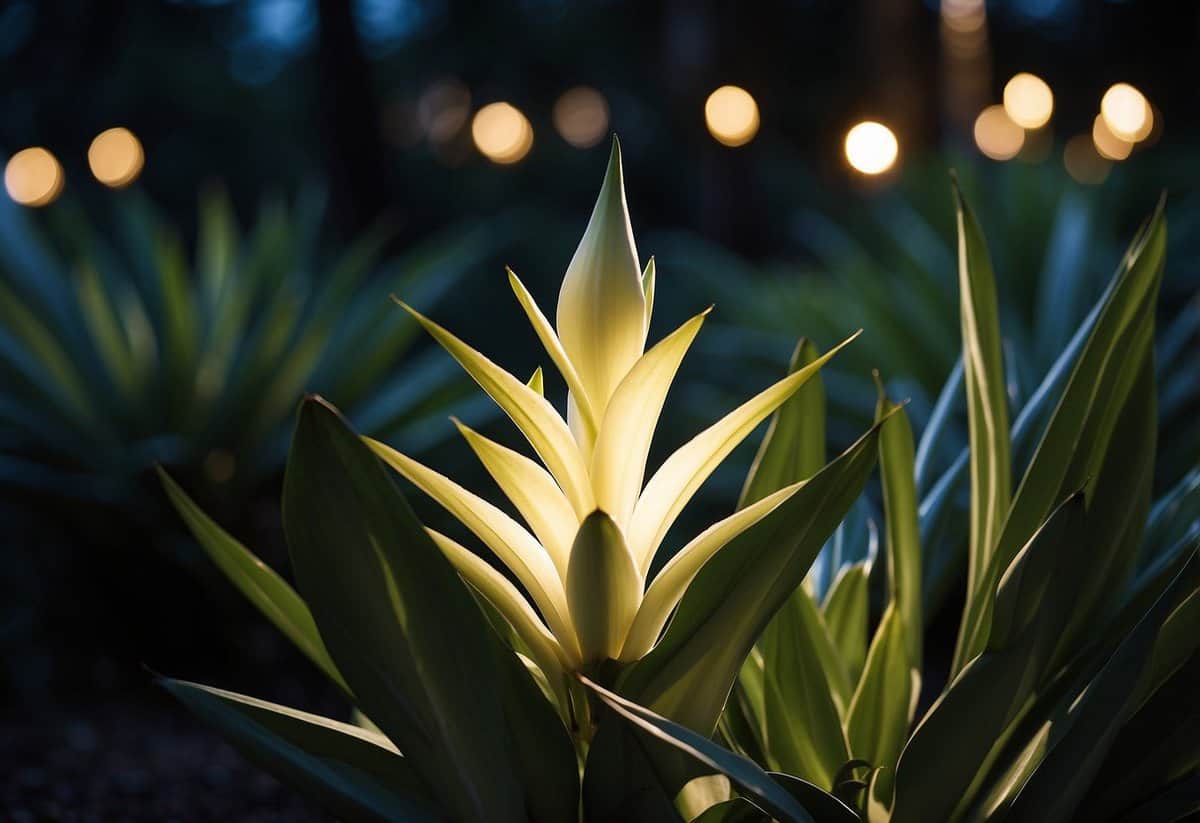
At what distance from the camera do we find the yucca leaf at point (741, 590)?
792 mm

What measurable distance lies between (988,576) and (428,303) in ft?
7.42

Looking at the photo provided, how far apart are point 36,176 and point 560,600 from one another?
5.34m

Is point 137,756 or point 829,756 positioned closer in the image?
point 829,756

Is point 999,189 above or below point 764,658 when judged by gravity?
above

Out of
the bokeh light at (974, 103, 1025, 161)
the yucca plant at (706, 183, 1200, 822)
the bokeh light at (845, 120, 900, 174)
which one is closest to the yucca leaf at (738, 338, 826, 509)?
the yucca plant at (706, 183, 1200, 822)

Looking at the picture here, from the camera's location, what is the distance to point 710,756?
2.40ft

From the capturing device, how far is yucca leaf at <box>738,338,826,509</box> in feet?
3.65

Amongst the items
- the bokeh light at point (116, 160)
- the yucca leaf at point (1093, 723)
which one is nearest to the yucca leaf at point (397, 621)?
the yucca leaf at point (1093, 723)

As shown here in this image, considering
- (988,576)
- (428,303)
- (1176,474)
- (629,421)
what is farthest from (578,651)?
(428,303)

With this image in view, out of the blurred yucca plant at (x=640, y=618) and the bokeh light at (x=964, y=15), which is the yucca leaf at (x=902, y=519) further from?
the bokeh light at (x=964, y=15)

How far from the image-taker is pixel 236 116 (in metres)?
7.87

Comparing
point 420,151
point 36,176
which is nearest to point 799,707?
point 36,176

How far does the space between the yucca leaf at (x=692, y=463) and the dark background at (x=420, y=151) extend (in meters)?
0.92

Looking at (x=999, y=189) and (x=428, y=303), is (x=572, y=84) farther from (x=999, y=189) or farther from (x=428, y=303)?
(x=428, y=303)
